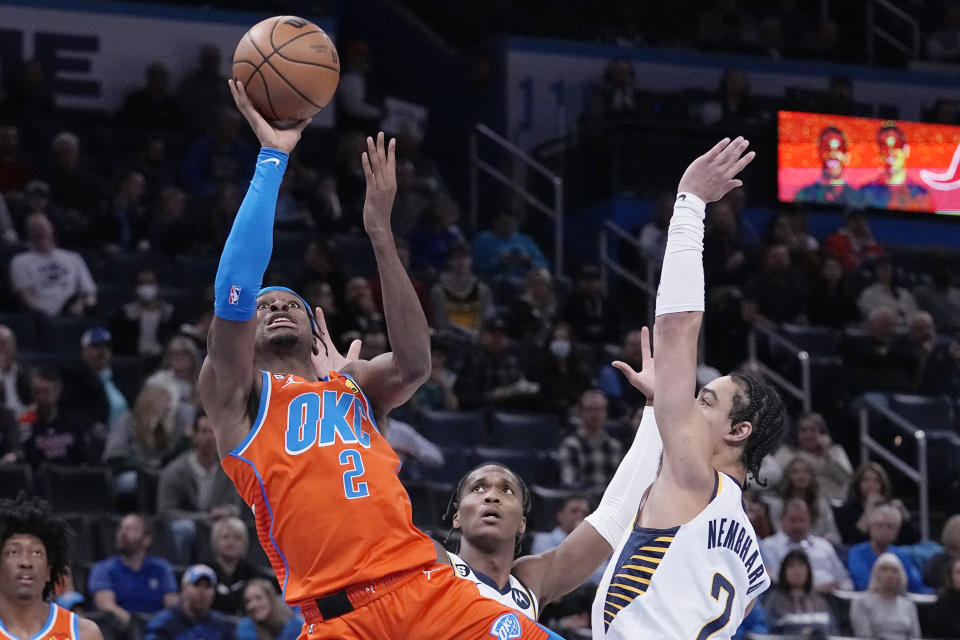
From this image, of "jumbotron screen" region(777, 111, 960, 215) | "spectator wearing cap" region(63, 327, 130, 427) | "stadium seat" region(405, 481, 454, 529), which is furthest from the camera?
"jumbotron screen" region(777, 111, 960, 215)

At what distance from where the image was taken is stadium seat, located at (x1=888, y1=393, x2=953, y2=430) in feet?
47.1

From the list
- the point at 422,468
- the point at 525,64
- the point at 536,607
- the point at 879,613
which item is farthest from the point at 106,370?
the point at 525,64

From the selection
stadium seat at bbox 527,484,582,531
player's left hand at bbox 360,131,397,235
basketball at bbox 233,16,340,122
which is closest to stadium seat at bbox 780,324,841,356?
stadium seat at bbox 527,484,582,531

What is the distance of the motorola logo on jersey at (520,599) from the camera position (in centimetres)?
570

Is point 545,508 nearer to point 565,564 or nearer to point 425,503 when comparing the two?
point 425,503

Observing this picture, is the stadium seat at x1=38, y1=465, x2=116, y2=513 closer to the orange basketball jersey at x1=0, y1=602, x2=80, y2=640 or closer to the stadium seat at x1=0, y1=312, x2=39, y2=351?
the stadium seat at x1=0, y1=312, x2=39, y2=351

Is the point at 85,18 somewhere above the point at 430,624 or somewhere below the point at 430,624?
above

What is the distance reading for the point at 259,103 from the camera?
5.21 meters

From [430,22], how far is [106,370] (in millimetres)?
8483

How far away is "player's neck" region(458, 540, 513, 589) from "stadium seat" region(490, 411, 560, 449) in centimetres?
696

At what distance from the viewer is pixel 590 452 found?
12.2 m

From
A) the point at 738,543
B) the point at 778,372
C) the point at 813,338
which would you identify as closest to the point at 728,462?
the point at 738,543

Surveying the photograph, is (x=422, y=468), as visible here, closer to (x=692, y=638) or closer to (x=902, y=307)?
(x=902, y=307)

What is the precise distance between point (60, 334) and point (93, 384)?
99cm
